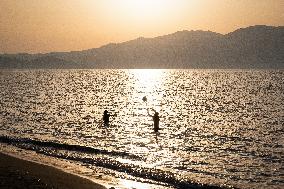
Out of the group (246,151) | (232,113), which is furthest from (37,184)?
(232,113)

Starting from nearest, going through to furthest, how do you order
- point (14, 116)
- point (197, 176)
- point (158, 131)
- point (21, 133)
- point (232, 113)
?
1. point (197, 176)
2. point (21, 133)
3. point (158, 131)
4. point (14, 116)
5. point (232, 113)

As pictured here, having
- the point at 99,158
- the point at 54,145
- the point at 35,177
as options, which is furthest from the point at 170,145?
the point at 35,177

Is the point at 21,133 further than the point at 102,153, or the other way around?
the point at 21,133

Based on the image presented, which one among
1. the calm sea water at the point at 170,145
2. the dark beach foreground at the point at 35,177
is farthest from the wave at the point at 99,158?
the dark beach foreground at the point at 35,177

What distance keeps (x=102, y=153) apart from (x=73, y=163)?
508 centimetres

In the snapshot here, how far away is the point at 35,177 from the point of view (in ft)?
85.4

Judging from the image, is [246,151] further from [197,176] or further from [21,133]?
[21,133]

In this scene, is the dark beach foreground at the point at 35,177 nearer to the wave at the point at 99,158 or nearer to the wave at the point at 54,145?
the wave at the point at 99,158

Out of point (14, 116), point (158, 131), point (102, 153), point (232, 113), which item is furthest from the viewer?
point (232, 113)

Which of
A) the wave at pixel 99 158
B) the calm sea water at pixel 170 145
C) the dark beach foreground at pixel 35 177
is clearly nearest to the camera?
the dark beach foreground at pixel 35 177

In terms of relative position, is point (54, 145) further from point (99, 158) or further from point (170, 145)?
point (170, 145)

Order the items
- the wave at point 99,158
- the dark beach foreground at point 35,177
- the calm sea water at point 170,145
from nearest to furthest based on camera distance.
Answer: the dark beach foreground at point 35,177 → the wave at point 99,158 → the calm sea water at point 170,145

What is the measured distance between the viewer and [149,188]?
25984 mm

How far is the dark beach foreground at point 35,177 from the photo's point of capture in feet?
76.1
